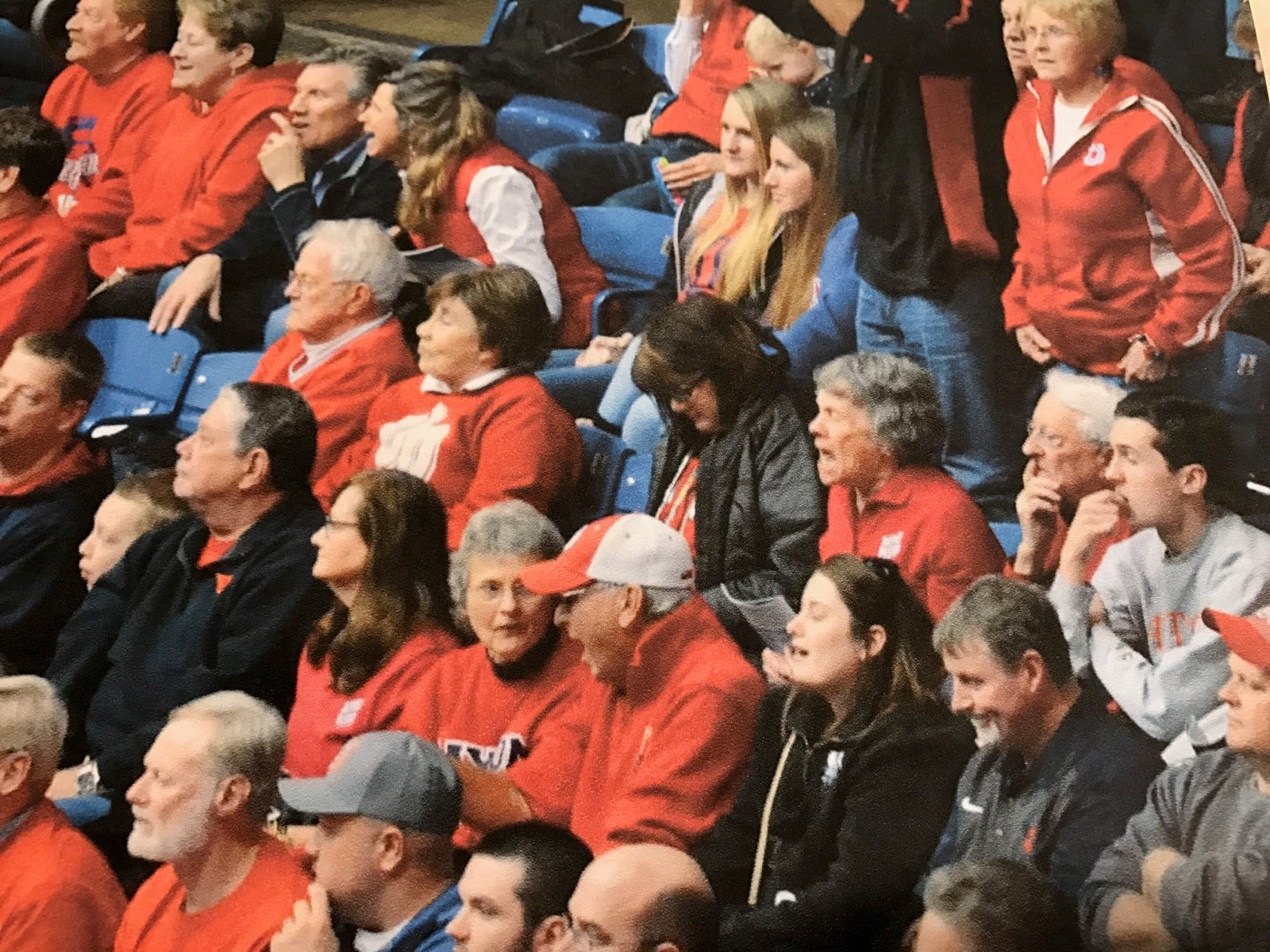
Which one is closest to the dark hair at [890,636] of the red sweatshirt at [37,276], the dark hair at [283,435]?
the dark hair at [283,435]

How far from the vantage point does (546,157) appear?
13.2ft

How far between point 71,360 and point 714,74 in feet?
5.49

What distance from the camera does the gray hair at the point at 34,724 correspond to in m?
3.84

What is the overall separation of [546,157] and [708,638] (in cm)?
118

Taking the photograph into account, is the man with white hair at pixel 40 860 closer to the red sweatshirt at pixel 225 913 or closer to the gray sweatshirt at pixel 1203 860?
the red sweatshirt at pixel 225 913

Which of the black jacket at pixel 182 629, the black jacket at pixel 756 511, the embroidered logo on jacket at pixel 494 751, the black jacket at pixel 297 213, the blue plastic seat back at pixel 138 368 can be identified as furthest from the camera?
the blue plastic seat back at pixel 138 368

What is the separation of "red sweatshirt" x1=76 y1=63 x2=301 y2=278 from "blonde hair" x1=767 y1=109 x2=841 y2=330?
1443mm

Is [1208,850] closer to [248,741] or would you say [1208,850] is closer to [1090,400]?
[1090,400]

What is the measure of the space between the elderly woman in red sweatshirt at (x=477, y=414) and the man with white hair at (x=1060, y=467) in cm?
93

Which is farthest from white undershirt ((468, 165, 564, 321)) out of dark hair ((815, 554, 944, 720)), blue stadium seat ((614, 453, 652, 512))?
dark hair ((815, 554, 944, 720))

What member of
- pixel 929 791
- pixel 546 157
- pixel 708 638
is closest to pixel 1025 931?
pixel 929 791

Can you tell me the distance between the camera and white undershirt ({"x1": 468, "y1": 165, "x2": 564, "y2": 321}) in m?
3.92

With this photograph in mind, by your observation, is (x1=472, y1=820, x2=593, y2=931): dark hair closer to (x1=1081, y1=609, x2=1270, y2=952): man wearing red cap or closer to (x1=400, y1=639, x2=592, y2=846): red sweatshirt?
(x1=400, y1=639, x2=592, y2=846): red sweatshirt

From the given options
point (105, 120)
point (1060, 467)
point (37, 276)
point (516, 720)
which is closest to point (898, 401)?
point (1060, 467)
